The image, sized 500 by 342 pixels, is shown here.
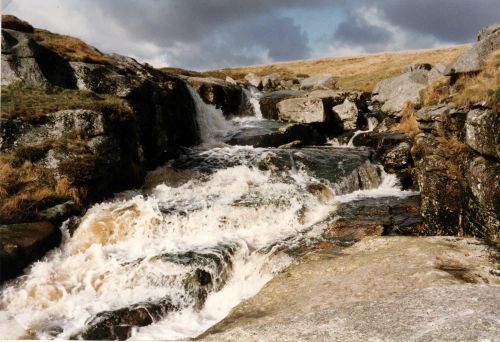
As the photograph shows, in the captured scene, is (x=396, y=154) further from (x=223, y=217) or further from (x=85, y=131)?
(x=85, y=131)

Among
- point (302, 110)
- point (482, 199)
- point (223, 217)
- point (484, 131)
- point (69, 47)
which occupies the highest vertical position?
point (69, 47)

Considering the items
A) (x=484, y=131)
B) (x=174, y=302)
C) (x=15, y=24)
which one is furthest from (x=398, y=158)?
(x=15, y=24)

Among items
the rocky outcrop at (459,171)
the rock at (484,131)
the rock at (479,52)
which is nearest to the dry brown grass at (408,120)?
the rock at (479,52)

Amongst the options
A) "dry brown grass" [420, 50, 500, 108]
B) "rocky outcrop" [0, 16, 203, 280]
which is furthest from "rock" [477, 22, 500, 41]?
"rocky outcrop" [0, 16, 203, 280]

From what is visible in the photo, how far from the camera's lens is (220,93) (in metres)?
27.7

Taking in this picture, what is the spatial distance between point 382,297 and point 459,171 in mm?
6769

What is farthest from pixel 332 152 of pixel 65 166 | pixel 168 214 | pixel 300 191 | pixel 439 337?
pixel 439 337

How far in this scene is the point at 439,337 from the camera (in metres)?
5.79

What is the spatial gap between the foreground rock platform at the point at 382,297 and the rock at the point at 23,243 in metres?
5.60

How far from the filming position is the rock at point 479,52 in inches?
630

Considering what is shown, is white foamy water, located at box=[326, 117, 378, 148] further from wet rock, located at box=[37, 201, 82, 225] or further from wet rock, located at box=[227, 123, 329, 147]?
wet rock, located at box=[37, 201, 82, 225]

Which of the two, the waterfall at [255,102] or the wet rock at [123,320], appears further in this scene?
the waterfall at [255,102]

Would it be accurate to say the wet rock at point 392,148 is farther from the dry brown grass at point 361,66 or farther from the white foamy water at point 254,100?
the white foamy water at point 254,100

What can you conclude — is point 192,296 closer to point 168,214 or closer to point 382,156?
point 168,214
